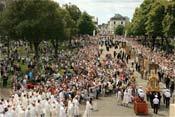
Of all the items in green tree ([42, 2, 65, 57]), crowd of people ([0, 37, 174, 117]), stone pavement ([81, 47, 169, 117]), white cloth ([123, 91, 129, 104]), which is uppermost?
green tree ([42, 2, 65, 57])

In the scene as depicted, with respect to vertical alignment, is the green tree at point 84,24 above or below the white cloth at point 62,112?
above

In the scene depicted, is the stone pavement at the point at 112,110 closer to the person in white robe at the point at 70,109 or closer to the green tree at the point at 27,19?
the person in white robe at the point at 70,109

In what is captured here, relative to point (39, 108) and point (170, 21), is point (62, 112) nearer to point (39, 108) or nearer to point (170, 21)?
point (39, 108)

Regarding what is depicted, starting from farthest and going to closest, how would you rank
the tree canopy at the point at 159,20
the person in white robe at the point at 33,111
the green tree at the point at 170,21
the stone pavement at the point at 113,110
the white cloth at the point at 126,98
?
the tree canopy at the point at 159,20 → the green tree at the point at 170,21 → the white cloth at the point at 126,98 → the stone pavement at the point at 113,110 → the person in white robe at the point at 33,111

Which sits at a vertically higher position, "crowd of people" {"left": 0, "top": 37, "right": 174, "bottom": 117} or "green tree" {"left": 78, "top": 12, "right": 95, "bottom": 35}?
"green tree" {"left": 78, "top": 12, "right": 95, "bottom": 35}

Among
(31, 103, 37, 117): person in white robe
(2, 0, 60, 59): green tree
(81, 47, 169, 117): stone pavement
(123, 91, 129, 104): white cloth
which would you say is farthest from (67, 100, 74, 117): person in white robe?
(2, 0, 60, 59): green tree

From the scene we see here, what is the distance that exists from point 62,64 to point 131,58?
18224mm

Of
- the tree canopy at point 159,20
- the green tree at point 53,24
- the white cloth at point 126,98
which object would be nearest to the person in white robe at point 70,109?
the white cloth at point 126,98

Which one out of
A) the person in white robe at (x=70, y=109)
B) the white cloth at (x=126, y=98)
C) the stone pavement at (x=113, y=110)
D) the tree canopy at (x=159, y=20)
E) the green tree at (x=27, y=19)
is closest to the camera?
the person in white robe at (x=70, y=109)

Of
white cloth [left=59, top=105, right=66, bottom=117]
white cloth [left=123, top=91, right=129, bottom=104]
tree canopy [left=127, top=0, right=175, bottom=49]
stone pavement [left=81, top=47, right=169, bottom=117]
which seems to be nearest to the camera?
white cloth [left=59, top=105, right=66, bottom=117]

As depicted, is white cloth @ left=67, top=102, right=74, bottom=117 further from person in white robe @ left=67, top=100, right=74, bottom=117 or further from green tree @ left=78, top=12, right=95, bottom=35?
green tree @ left=78, top=12, right=95, bottom=35

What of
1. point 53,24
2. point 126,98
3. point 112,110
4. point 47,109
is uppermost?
point 53,24

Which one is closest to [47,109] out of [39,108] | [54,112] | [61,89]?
[39,108]

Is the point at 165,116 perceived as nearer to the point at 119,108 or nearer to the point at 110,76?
the point at 119,108
